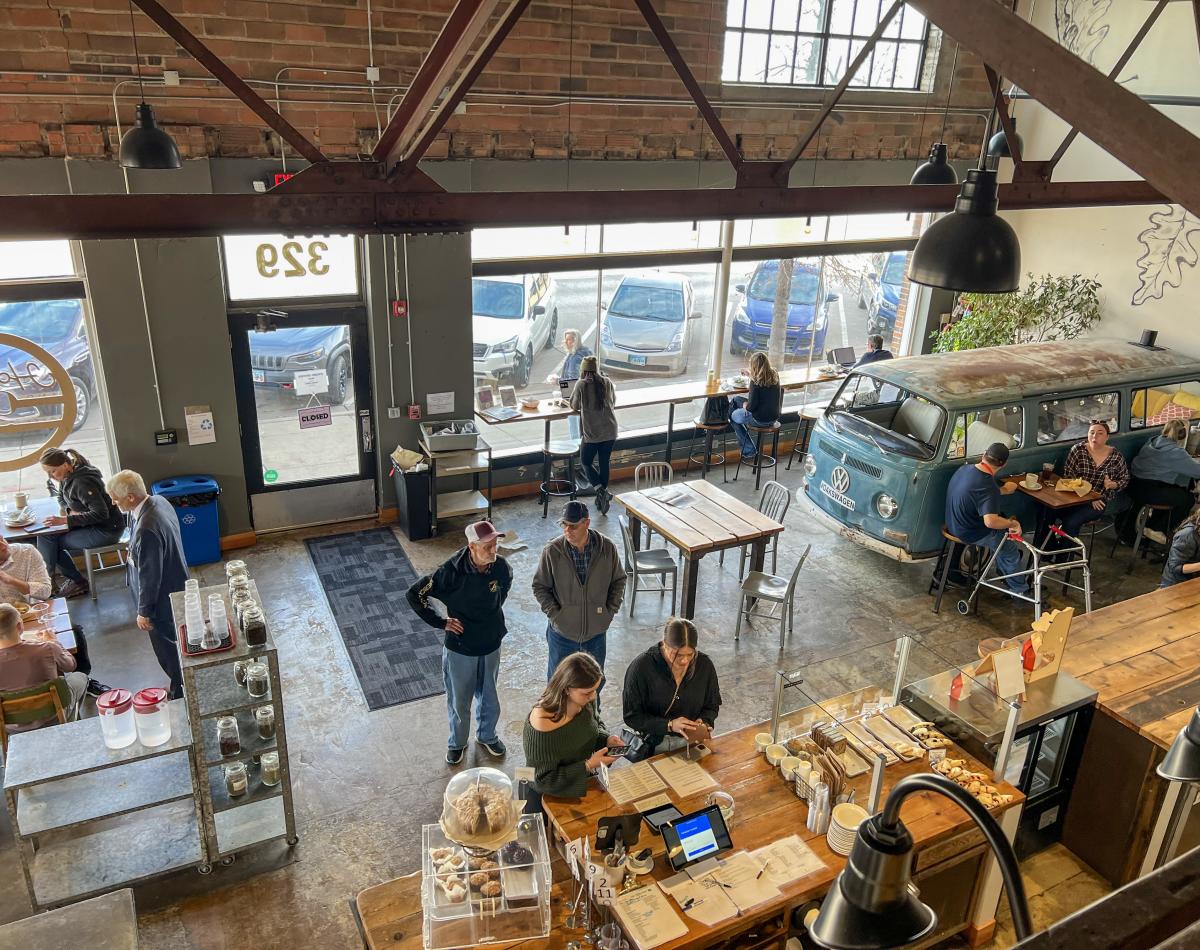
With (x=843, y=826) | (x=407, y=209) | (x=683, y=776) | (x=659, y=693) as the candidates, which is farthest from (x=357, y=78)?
A: (x=843, y=826)

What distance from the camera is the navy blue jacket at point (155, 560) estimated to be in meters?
5.93

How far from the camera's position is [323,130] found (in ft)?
27.1

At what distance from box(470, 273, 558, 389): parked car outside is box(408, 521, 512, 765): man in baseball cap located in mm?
4603

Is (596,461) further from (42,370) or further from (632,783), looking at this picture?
(632,783)

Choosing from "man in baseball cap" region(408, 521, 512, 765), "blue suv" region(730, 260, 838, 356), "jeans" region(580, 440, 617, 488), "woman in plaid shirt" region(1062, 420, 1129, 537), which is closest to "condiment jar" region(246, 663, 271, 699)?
"man in baseball cap" region(408, 521, 512, 765)

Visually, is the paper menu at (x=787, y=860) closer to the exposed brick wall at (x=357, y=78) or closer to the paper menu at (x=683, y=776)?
the paper menu at (x=683, y=776)

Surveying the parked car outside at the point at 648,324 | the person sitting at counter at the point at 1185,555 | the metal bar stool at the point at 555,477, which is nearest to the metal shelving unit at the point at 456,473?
the metal bar stool at the point at 555,477

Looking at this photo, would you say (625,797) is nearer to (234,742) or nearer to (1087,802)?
(234,742)

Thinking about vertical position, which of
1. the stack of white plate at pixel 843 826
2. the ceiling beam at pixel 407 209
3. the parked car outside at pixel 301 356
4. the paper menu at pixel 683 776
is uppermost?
the ceiling beam at pixel 407 209

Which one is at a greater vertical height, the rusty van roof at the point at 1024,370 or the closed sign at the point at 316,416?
the rusty van roof at the point at 1024,370

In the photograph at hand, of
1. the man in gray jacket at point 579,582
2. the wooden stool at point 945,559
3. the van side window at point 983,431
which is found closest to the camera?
the man in gray jacket at point 579,582

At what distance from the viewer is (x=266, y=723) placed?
5262 mm

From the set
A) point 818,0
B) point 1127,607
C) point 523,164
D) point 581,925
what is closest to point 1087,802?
point 1127,607

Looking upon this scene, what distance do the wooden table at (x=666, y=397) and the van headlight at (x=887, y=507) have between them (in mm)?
2881
